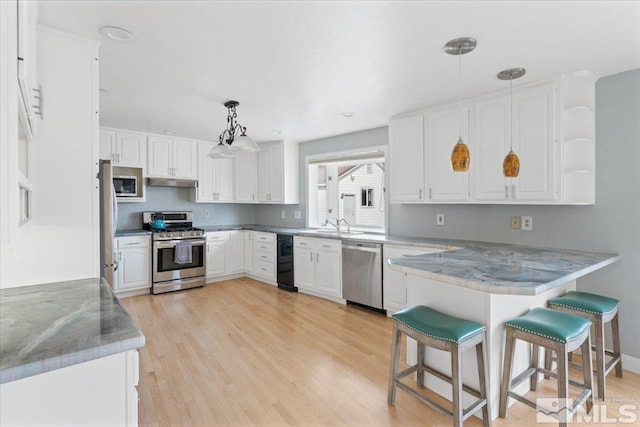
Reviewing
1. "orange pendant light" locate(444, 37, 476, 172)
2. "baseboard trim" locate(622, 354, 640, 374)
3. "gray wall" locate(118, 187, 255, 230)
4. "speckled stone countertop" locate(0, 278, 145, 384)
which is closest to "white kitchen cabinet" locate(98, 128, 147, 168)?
"gray wall" locate(118, 187, 255, 230)

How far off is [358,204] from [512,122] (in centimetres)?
243

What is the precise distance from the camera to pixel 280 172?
18.0 feet

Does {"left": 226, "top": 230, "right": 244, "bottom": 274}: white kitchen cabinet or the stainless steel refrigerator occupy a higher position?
the stainless steel refrigerator

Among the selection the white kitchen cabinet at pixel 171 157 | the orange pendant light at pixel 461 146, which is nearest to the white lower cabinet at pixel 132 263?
the white kitchen cabinet at pixel 171 157

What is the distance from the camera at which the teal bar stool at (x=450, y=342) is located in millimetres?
1766

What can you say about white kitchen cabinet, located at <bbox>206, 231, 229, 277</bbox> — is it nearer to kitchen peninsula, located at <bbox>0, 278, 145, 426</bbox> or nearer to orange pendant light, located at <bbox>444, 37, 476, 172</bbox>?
kitchen peninsula, located at <bbox>0, 278, 145, 426</bbox>

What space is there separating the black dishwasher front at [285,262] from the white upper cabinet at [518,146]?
2.03 m

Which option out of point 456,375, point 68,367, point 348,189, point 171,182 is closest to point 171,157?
point 171,182

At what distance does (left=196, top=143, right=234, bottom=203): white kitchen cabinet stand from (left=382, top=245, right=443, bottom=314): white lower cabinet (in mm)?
3176

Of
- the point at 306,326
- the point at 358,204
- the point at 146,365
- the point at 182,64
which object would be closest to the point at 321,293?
the point at 306,326

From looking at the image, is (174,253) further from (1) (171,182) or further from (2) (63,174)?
(2) (63,174)

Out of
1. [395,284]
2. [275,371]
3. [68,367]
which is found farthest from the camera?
[395,284]

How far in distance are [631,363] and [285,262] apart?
3778mm

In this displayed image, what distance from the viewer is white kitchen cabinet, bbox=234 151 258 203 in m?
5.88
